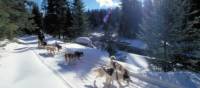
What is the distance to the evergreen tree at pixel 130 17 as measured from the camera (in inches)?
2272

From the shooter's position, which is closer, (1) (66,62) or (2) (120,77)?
(2) (120,77)

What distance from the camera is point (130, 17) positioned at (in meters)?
58.6

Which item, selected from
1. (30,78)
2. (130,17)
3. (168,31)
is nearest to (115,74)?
(30,78)

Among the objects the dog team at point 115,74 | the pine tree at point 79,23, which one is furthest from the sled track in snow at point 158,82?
the pine tree at point 79,23

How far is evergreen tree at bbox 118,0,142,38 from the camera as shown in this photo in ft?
189

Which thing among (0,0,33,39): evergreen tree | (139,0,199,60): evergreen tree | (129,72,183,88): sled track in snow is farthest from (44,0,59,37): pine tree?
(129,72,183,88): sled track in snow

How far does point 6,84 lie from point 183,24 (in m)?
11.5

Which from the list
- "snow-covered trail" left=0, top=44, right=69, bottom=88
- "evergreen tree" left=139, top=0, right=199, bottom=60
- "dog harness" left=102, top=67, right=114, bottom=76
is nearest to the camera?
"dog harness" left=102, top=67, right=114, bottom=76

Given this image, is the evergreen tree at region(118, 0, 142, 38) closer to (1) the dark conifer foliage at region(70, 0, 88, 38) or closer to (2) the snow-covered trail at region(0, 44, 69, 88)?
(1) the dark conifer foliage at region(70, 0, 88, 38)

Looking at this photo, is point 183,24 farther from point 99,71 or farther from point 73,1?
point 73,1

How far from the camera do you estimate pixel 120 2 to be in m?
59.8

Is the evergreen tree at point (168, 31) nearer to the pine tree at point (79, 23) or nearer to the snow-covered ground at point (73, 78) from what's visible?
the snow-covered ground at point (73, 78)

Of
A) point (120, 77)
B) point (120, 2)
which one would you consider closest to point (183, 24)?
point (120, 77)

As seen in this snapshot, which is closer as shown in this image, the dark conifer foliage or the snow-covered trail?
the snow-covered trail
